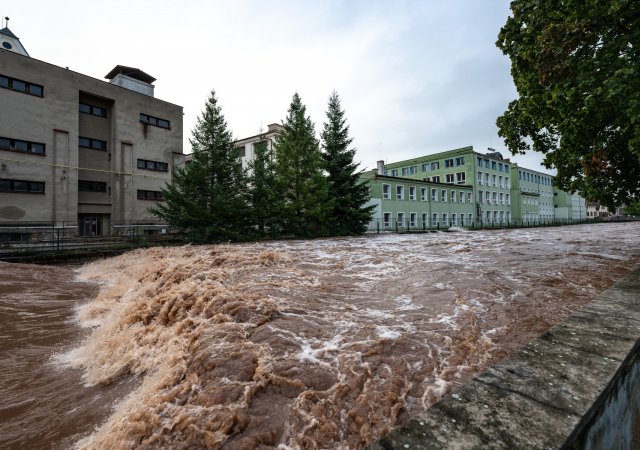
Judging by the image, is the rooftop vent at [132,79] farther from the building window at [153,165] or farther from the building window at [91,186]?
the building window at [91,186]

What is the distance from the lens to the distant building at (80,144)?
2189 centimetres

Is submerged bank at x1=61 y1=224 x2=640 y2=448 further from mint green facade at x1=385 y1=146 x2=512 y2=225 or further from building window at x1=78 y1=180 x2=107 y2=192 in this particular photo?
mint green facade at x1=385 y1=146 x2=512 y2=225

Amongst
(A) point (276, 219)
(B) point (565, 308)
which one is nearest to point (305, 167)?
(A) point (276, 219)

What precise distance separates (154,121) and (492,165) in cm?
4917

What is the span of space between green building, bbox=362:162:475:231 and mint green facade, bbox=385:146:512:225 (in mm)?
2560

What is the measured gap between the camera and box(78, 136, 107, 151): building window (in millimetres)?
26577

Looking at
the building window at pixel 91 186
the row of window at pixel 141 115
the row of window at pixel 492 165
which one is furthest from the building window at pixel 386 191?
the building window at pixel 91 186

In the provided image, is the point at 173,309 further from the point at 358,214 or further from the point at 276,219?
the point at 358,214

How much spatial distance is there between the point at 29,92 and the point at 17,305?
23.0 metres

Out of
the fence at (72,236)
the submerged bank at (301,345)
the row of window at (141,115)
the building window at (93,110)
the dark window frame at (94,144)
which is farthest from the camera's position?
the row of window at (141,115)

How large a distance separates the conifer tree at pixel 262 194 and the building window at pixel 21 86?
51.2 ft

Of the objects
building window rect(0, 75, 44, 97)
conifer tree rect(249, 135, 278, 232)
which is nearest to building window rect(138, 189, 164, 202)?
building window rect(0, 75, 44, 97)

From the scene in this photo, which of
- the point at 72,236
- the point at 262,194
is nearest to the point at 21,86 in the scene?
the point at 72,236

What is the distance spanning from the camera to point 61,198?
2355 cm
